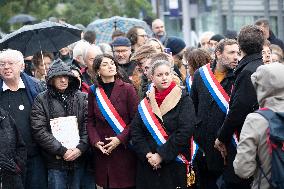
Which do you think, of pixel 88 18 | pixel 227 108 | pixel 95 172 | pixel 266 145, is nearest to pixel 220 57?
pixel 227 108

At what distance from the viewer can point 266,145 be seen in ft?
23.4

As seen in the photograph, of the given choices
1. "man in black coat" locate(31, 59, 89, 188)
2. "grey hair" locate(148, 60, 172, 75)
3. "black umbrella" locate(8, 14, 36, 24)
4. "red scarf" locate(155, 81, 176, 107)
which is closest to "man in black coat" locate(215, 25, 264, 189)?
"red scarf" locate(155, 81, 176, 107)

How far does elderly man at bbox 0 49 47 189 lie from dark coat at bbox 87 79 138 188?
69 centimetres

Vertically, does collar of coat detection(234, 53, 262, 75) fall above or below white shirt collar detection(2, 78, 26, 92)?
above

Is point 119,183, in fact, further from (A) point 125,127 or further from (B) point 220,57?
(B) point 220,57

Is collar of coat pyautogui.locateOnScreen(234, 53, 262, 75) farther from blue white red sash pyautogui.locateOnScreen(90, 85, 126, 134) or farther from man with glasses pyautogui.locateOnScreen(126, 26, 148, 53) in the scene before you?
man with glasses pyautogui.locateOnScreen(126, 26, 148, 53)

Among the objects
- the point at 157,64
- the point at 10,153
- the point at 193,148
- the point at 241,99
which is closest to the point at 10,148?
the point at 10,153

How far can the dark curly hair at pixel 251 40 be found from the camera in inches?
343

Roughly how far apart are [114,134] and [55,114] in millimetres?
715

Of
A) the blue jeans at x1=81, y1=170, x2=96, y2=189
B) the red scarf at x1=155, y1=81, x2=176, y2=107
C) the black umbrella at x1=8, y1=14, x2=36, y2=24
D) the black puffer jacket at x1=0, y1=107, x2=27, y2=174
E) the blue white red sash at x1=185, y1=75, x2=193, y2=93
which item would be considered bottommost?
the blue jeans at x1=81, y1=170, x2=96, y2=189

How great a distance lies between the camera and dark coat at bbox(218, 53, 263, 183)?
8.56 metres

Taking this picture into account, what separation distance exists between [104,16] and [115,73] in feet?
47.7

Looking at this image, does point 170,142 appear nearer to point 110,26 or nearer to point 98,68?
point 98,68

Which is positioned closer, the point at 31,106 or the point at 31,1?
the point at 31,106
